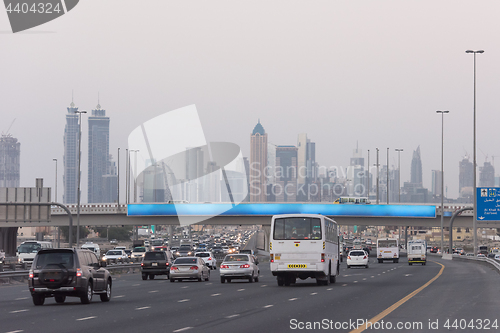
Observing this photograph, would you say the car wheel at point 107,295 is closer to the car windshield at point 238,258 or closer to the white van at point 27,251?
the car windshield at point 238,258

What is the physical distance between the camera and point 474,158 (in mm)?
65875

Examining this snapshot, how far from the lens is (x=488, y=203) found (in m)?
61.0

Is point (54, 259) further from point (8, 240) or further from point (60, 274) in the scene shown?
point (8, 240)

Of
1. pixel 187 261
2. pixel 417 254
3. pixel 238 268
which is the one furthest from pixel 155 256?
pixel 417 254

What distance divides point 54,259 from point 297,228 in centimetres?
1332

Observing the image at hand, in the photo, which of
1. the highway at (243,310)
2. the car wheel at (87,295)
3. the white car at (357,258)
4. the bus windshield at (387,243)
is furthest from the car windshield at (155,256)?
the bus windshield at (387,243)

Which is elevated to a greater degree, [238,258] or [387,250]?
[238,258]

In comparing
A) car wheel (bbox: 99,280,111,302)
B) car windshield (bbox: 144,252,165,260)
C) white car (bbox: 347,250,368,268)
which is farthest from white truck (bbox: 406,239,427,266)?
car wheel (bbox: 99,280,111,302)

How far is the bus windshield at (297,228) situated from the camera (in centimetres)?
3366

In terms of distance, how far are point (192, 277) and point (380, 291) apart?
13944mm

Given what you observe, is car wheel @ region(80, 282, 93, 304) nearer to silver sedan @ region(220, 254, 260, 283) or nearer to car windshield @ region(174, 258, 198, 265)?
silver sedan @ region(220, 254, 260, 283)

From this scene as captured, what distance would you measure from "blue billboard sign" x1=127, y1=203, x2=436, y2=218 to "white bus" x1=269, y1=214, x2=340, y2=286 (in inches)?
2121

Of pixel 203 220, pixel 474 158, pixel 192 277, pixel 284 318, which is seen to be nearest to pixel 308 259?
pixel 192 277

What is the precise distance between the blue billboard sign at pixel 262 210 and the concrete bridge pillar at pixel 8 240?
45.2 ft
